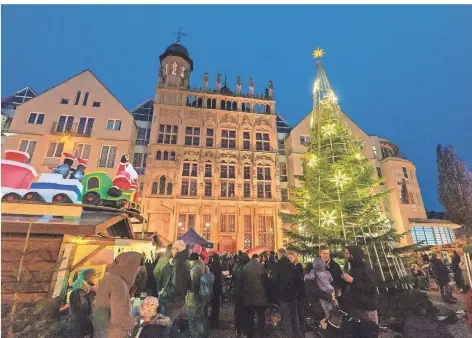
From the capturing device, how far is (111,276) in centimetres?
283

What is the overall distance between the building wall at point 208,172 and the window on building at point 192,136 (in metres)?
0.10

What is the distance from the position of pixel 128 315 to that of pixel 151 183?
20709 millimetres

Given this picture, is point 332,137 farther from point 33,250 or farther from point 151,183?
point 151,183

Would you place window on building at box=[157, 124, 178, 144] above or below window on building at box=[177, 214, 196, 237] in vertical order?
above

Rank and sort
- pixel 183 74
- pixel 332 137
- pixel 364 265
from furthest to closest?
pixel 183 74
pixel 332 137
pixel 364 265

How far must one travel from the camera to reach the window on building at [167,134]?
23989mm

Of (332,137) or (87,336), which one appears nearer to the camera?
(87,336)

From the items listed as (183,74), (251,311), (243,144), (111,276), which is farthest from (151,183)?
(111,276)

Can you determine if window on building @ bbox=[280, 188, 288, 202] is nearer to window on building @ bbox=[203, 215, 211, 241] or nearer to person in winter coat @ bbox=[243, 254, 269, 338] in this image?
window on building @ bbox=[203, 215, 211, 241]

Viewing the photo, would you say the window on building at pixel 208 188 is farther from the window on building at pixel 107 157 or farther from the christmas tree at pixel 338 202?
the christmas tree at pixel 338 202

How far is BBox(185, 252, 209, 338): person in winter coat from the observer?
5.12 metres

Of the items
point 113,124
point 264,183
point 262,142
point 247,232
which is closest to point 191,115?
point 113,124

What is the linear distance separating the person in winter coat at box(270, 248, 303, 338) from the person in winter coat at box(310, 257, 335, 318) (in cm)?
82

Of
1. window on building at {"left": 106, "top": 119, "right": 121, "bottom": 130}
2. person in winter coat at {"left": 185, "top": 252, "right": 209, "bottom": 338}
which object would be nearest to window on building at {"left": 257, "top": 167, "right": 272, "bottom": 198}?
window on building at {"left": 106, "top": 119, "right": 121, "bottom": 130}
